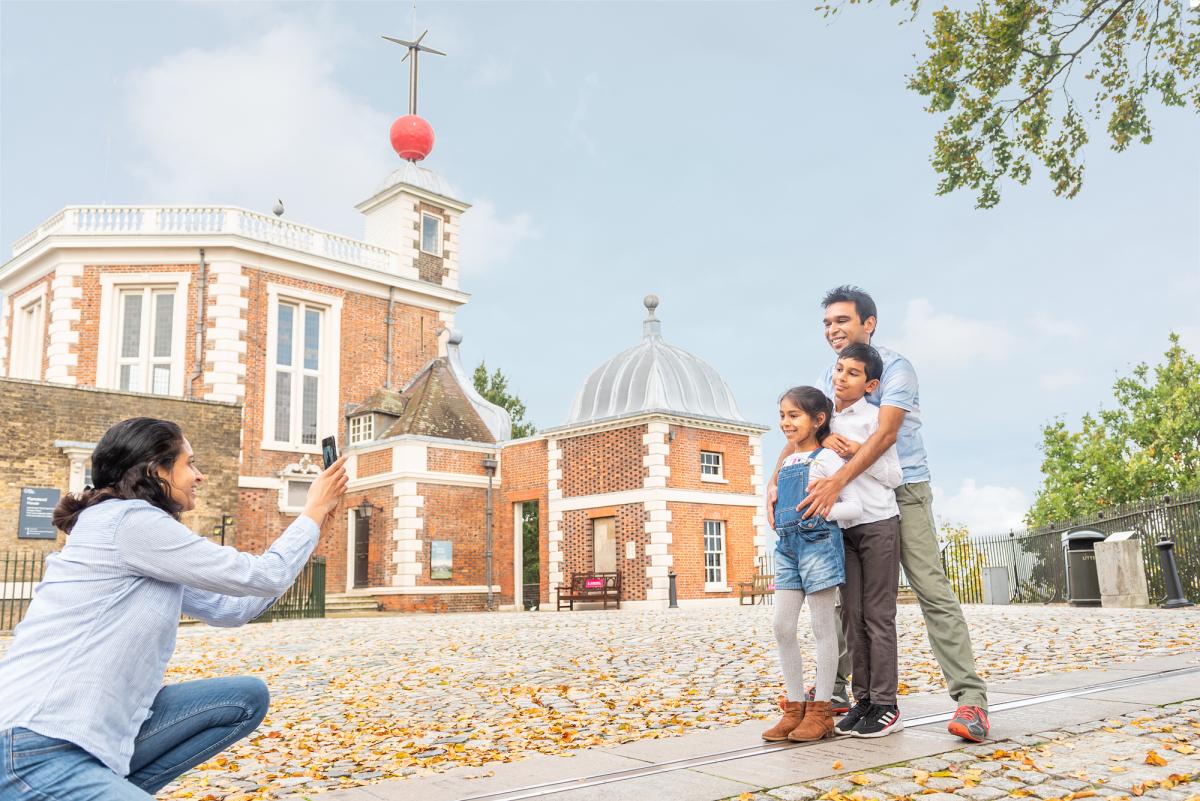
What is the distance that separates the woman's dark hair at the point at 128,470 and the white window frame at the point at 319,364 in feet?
80.2

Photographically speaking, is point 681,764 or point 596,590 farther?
point 596,590

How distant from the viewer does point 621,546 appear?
2395 cm

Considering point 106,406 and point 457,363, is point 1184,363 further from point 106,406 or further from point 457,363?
point 106,406

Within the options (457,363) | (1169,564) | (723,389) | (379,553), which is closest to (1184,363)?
(723,389)

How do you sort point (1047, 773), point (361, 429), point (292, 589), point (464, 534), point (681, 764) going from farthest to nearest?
1. point (361, 429)
2. point (464, 534)
3. point (292, 589)
4. point (681, 764)
5. point (1047, 773)

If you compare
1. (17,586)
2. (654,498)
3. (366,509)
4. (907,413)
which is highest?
(366,509)

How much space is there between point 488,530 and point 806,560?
22075mm

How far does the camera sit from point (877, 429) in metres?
4.53

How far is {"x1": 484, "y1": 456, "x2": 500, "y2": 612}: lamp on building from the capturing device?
2595 cm

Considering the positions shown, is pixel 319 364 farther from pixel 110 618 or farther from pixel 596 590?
pixel 110 618

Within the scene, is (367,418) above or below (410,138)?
below

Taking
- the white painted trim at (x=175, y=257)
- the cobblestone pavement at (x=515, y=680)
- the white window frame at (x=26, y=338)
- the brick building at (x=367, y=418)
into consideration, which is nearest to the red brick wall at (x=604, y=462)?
the brick building at (x=367, y=418)

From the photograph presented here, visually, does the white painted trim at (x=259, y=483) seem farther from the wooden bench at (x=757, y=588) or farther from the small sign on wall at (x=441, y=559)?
the wooden bench at (x=757, y=588)

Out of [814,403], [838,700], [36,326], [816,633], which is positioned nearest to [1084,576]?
[838,700]
